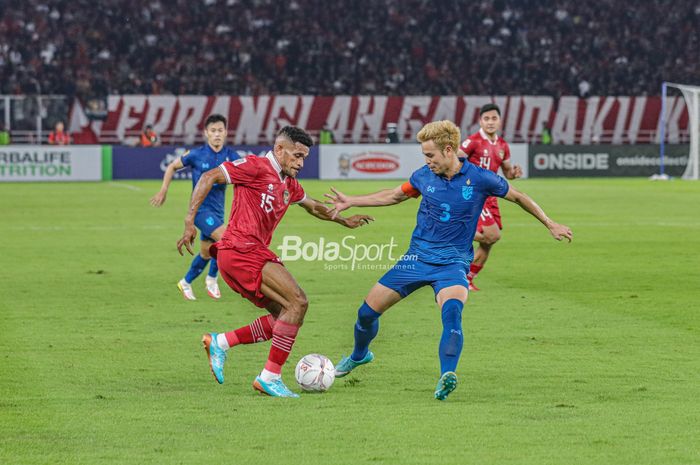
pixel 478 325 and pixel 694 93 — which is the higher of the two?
pixel 478 325

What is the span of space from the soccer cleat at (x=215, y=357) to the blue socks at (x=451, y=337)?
154cm

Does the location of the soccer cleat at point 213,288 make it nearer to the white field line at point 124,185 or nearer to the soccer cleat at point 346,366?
the soccer cleat at point 346,366

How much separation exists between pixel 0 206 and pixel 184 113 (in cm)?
1802

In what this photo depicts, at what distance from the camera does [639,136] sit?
49.4 m

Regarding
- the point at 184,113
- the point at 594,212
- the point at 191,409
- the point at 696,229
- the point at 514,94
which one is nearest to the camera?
the point at 191,409

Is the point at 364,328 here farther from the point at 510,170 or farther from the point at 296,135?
Result: the point at 510,170

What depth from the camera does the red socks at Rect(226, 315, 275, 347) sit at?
323 inches

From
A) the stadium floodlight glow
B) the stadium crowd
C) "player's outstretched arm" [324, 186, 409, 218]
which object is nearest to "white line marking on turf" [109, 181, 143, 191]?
the stadium crowd

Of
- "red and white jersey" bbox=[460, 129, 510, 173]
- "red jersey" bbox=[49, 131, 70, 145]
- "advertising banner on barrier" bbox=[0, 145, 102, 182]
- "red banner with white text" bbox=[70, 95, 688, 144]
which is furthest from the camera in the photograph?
"red banner with white text" bbox=[70, 95, 688, 144]

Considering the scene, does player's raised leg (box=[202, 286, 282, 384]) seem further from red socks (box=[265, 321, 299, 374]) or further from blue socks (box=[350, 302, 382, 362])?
blue socks (box=[350, 302, 382, 362])

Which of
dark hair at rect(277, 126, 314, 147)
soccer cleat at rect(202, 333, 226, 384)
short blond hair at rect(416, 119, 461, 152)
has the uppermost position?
short blond hair at rect(416, 119, 461, 152)

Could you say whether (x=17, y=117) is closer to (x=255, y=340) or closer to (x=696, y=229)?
(x=696, y=229)

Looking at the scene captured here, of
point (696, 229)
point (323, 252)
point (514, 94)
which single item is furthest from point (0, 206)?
point (514, 94)

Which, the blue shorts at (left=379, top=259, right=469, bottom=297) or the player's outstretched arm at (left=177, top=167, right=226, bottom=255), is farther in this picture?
the player's outstretched arm at (left=177, top=167, right=226, bottom=255)
